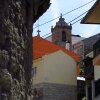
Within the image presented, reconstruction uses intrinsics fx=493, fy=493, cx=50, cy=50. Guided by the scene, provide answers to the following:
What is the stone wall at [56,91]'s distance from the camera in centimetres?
4200

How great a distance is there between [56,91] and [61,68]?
2.44 metres

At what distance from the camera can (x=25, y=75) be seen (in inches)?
277

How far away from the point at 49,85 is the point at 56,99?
1371mm

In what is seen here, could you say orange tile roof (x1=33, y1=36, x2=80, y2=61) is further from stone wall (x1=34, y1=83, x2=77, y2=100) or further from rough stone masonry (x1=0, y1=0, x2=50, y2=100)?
rough stone masonry (x1=0, y1=0, x2=50, y2=100)

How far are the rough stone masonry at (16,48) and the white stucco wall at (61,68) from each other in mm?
35833

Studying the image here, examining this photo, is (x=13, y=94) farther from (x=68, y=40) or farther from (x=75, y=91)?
(x=68, y=40)

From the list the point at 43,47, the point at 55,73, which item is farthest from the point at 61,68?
the point at 43,47

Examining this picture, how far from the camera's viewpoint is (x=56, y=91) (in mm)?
43156

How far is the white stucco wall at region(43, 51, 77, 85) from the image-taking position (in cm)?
4344

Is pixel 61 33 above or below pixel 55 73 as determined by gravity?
above

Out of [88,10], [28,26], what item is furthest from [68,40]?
[28,26]

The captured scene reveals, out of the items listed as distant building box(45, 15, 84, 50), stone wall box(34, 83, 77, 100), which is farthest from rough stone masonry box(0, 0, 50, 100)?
distant building box(45, 15, 84, 50)

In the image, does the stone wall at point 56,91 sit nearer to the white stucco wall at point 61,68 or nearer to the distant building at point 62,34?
the white stucco wall at point 61,68

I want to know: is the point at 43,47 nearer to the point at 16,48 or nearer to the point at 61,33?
the point at 61,33
